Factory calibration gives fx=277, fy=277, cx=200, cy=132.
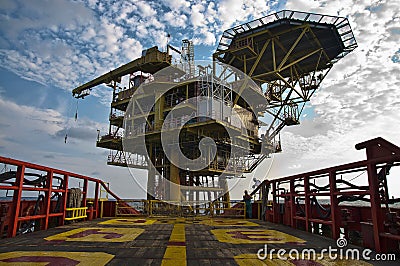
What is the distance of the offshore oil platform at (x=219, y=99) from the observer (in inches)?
676

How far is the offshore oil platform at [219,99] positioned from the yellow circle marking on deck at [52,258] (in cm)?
1291

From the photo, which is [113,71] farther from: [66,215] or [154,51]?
[66,215]

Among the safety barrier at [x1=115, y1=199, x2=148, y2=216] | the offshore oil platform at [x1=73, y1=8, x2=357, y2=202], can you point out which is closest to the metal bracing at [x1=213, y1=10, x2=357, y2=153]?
the offshore oil platform at [x1=73, y1=8, x2=357, y2=202]

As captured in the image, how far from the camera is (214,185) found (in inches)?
910

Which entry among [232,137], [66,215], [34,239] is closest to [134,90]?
[232,137]

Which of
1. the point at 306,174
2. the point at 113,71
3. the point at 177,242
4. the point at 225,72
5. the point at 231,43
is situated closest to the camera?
the point at 177,242

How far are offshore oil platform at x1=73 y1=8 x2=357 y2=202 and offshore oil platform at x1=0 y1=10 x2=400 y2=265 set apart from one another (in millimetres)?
93

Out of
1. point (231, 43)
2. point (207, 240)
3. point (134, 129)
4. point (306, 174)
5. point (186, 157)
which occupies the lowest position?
point (207, 240)

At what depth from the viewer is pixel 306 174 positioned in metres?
6.66

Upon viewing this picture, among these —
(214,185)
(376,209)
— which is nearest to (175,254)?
(376,209)

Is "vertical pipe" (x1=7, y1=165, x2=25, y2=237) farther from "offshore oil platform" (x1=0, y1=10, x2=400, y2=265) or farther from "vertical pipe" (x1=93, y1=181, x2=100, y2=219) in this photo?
"vertical pipe" (x1=93, y1=181, x2=100, y2=219)

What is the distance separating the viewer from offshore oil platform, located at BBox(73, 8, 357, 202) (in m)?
17.2

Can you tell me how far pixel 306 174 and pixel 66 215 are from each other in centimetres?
686

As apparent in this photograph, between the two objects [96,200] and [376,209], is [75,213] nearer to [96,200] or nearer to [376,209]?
[96,200]
